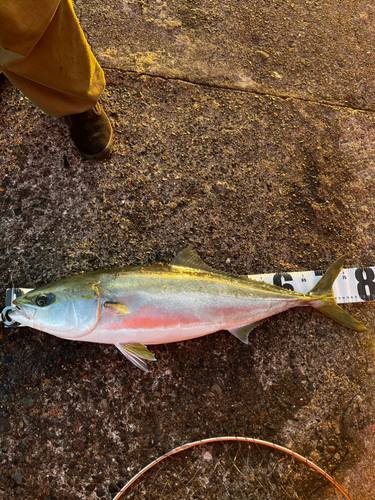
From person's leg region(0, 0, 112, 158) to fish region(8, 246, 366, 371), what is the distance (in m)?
1.24

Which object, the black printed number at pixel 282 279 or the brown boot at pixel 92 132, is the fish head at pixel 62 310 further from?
the black printed number at pixel 282 279

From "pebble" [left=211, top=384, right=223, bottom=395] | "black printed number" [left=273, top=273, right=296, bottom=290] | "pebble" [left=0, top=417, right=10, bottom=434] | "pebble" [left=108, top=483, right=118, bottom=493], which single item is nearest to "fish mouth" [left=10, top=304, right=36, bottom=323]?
"pebble" [left=0, top=417, right=10, bottom=434]

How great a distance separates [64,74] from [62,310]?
1563 mm

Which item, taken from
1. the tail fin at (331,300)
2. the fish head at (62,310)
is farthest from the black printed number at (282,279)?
the fish head at (62,310)

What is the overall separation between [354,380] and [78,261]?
2495mm

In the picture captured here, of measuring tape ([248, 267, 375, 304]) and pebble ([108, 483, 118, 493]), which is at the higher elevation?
measuring tape ([248, 267, 375, 304])

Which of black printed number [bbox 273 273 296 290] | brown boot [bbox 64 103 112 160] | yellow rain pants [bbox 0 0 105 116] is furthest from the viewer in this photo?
Answer: black printed number [bbox 273 273 296 290]

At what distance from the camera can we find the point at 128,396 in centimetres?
238

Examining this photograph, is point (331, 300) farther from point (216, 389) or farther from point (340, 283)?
point (216, 389)

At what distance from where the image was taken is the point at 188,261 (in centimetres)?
239

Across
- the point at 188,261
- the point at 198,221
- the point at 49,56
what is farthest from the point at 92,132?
the point at 188,261

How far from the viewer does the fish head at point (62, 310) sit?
2.05 m

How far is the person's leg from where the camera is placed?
1891mm

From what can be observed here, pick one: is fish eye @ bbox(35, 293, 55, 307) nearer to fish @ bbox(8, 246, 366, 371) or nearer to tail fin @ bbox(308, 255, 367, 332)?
fish @ bbox(8, 246, 366, 371)
